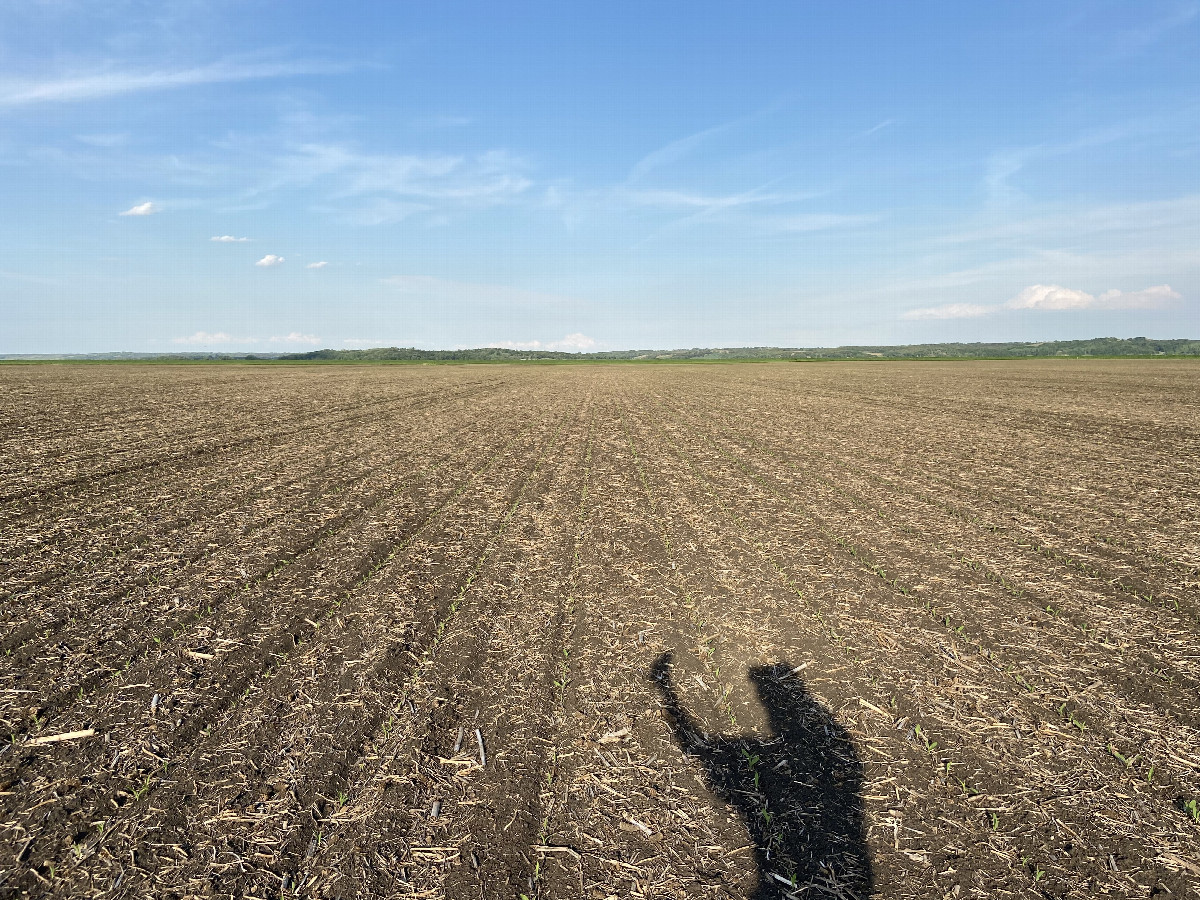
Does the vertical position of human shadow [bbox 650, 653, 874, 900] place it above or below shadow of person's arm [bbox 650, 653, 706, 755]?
below

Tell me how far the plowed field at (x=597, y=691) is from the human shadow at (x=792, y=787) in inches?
1.0

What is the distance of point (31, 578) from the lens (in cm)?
891

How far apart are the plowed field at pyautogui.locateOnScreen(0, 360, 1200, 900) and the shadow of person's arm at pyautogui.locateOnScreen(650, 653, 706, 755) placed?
4cm

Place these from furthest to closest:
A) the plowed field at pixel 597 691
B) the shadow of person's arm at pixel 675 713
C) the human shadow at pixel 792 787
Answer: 1. the shadow of person's arm at pixel 675 713
2. the plowed field at pixel 597 691
3. the human shadow at pixel 792 787

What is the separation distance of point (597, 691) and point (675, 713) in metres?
0.89

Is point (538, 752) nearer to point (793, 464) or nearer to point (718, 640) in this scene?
point (718, 640)

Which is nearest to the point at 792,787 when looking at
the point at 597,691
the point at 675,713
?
the point at 675,713

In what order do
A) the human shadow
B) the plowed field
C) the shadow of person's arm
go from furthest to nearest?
the shadow of person's arm
the plowed field
the human shadow

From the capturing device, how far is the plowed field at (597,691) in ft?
13.8

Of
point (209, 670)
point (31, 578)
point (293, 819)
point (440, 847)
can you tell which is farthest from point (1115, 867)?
point (31, 578)

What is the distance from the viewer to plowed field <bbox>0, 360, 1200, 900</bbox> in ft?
13.8

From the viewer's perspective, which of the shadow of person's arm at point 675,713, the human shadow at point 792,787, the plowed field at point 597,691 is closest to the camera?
the human shadow at point 792,787

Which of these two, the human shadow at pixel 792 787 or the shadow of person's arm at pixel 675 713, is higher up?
the shadow of person's arm at pixel 675 713

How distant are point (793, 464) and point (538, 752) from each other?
14.5 meters
